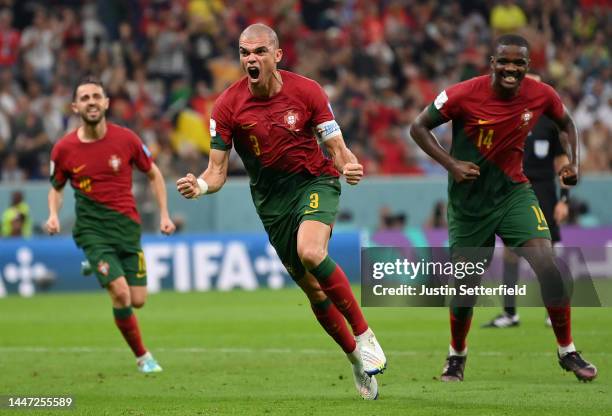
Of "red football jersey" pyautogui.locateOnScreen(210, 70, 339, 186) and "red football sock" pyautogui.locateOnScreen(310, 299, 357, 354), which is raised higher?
"red football jersey" pyautogui.locateOnScreen(210, 70, 339, 186)

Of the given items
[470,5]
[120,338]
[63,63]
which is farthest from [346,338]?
[470,5]

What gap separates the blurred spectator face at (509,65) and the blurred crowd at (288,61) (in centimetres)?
1385

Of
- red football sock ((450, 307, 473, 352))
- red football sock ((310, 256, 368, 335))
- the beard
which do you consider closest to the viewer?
red football sock ((310, 256, 368, 335))

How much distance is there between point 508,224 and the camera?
10000mm

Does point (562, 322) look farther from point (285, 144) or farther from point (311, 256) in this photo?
point (285, 144)

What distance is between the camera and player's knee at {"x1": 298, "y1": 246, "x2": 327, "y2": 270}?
29.3 feet

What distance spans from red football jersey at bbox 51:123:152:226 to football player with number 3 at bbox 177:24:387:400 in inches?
114

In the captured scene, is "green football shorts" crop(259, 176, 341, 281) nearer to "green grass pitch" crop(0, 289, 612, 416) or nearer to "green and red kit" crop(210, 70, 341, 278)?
"green and red kit" crop(210, 70, 341, 278)

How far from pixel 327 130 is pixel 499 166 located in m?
1.61

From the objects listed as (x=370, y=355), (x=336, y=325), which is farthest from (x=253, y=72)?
(x=370, y=355)

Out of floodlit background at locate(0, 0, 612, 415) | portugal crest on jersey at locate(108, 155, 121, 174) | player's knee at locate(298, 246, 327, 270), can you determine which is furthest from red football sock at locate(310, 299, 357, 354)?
portugal crest on jersey at locate(108, 155, 121, 174)

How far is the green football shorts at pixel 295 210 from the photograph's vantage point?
9.35m

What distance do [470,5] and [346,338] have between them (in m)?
21.0

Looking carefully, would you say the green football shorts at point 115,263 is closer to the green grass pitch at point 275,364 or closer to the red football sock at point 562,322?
the green grass pitch at point 275,364
